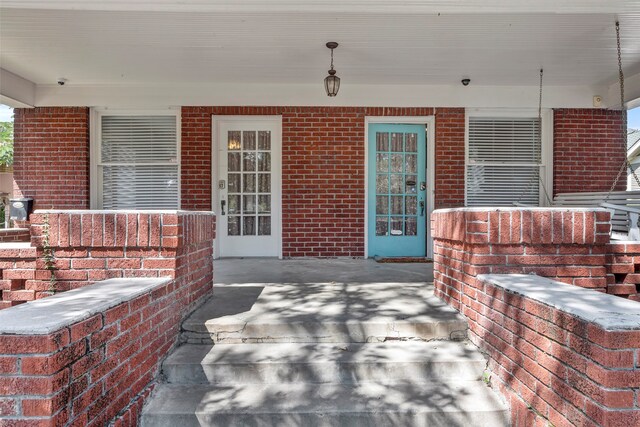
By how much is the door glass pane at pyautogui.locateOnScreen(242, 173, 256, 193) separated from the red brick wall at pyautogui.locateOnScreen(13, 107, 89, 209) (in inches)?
93.4

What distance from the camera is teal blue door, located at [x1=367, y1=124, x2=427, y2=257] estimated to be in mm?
6152

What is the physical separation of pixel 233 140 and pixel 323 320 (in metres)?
4.19

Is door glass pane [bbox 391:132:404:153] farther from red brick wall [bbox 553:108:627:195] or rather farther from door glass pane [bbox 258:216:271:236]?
red brick wall [bbox 553:108:627:195]

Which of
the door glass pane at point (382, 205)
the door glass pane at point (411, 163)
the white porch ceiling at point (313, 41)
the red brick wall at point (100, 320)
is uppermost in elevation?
the white porch ceiling at point (313, 41)

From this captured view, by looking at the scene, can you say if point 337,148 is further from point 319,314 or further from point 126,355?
point 126,355

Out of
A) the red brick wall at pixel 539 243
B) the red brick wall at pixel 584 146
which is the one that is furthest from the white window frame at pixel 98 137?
the red brick wall at pixel 584 146

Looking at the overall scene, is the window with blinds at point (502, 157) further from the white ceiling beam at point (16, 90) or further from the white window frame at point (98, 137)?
the white ceiling beam at point (16, 90)

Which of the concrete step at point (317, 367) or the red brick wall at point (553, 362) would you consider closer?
the red brick wall at point (553, 362)

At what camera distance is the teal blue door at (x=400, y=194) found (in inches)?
242

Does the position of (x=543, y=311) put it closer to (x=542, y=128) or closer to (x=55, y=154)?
(x=542, y=128)

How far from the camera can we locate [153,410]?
2.05 metres

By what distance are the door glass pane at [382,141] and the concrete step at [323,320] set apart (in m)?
3.35

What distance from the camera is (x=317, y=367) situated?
7.47ft

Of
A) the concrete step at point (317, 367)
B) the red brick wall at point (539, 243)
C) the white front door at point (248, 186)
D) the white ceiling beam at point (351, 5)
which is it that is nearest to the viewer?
the concrete step at point (317, 367)
